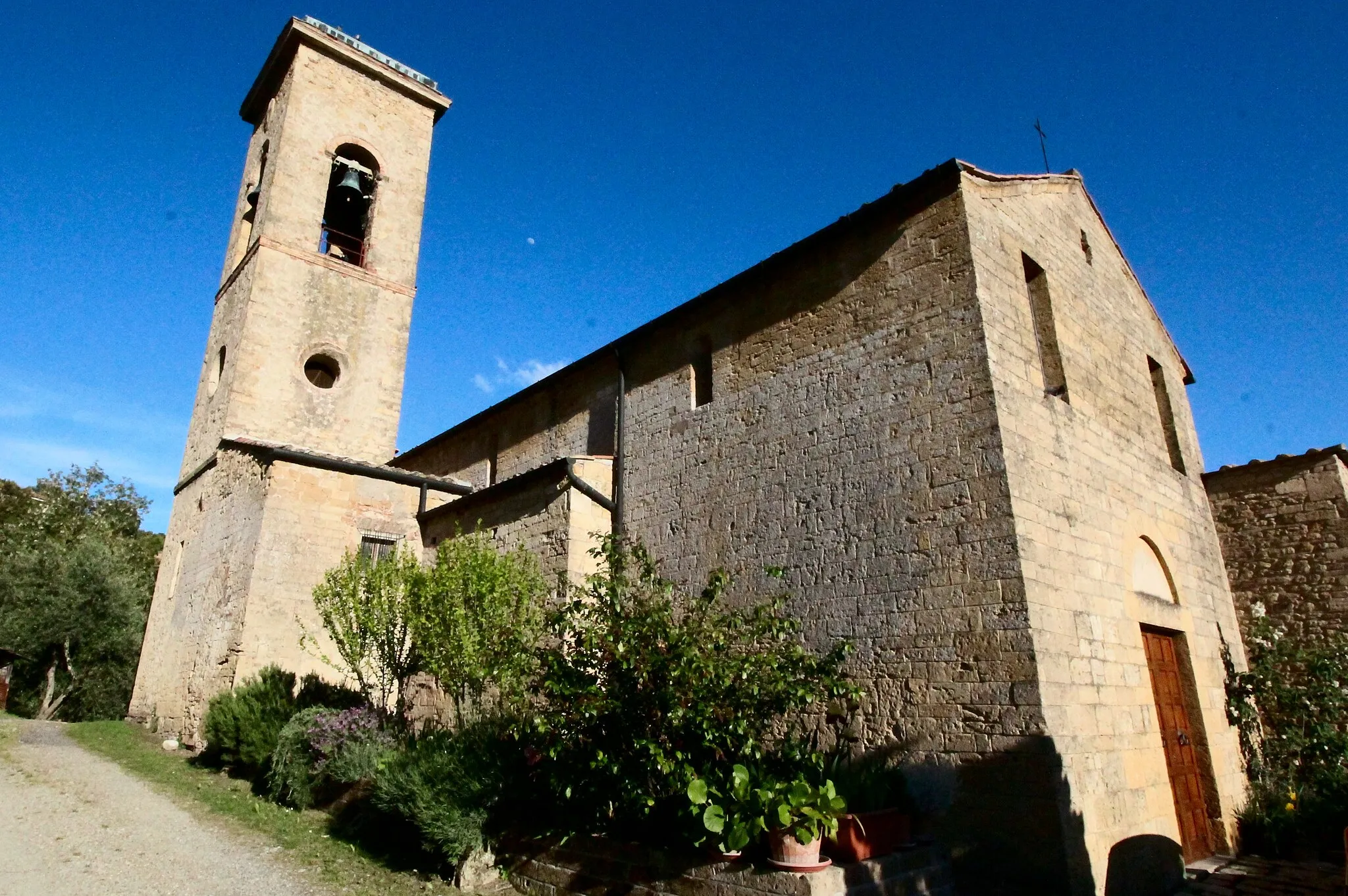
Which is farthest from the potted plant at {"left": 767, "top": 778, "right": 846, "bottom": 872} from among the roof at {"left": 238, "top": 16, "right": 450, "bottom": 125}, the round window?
the roof at {"left": 238, "top": 16, "right": 450, "bottom": 125}

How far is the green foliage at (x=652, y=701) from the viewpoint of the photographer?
249 inches

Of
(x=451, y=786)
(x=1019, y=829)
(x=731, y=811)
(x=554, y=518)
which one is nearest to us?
(x=731, y=811)

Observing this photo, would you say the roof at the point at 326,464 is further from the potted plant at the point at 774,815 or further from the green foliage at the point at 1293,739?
the green foliage at the point at 1293,739

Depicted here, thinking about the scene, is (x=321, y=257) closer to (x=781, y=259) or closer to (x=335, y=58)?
(x=335, y=58)

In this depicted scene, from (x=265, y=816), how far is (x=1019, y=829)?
777cm

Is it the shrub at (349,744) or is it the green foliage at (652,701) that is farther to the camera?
the shrub at (349,744)

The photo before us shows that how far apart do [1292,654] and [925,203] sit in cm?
777

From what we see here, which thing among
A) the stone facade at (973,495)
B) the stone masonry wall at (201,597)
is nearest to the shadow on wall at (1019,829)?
the stone facade at (973,495)

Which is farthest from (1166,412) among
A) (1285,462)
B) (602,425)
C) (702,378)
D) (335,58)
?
(335,58)

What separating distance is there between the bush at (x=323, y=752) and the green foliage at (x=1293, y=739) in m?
9.85

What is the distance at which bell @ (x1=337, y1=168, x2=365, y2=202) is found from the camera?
17.1m

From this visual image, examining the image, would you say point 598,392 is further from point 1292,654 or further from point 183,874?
point 1292,654

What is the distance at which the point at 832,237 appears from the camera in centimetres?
964

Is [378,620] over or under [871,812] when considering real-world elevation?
over
